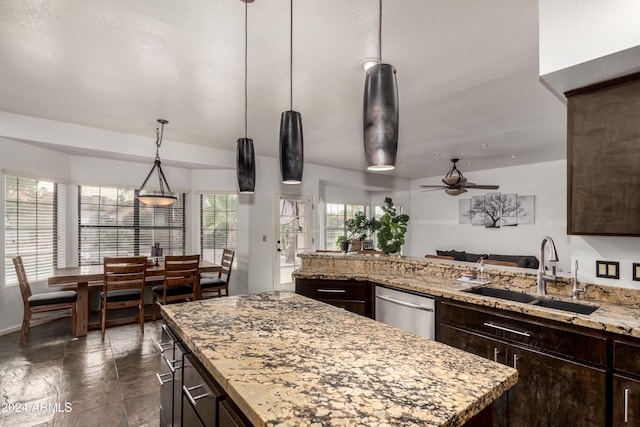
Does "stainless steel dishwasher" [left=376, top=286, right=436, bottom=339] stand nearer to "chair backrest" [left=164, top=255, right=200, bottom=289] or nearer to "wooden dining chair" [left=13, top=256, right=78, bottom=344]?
"chair backrest" [left=164, top=255, right=200, bottom=289]

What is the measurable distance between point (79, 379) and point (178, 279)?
1.57 m

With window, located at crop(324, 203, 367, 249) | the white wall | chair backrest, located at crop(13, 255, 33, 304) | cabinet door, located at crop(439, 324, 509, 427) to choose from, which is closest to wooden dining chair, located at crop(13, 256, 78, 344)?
chair backrest, located at crop(13, 255, 33, 304)

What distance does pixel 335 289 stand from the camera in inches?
115

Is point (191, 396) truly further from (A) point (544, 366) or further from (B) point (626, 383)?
(B) point (626, 383)

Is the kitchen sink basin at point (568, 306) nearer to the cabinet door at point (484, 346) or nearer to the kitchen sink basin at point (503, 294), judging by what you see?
the kitchen sink basin at point (503, 294)

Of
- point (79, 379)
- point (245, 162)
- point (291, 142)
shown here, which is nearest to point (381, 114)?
point (291, 142)

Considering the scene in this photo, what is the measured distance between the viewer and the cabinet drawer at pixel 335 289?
288 centimetres

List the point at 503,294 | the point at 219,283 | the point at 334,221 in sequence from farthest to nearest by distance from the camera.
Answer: the point at 334,221 < the point at 219,283 < the point at 503,294

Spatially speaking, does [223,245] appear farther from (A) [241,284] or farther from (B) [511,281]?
(B) [511,281]

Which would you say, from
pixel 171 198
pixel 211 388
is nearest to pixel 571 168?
pixel 211 388

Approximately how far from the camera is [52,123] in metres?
3.91

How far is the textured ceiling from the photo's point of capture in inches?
75.9

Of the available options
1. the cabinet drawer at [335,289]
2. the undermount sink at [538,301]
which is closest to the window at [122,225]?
the cabinet drawer at [335,289]

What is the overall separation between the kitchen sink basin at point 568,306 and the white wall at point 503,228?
4774 millimetres
